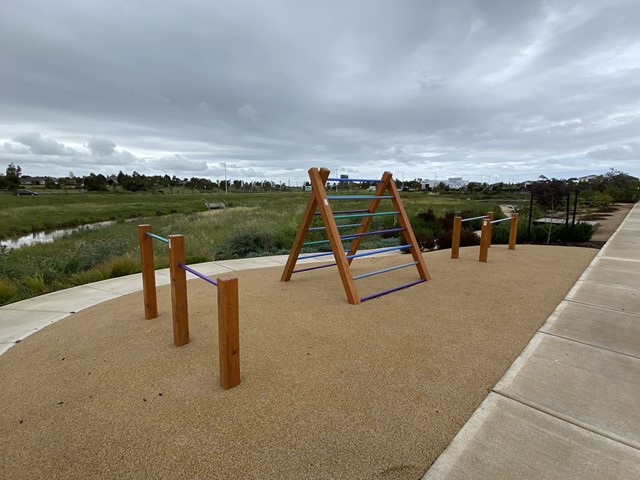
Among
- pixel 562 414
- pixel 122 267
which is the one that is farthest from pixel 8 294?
pixel 562 414

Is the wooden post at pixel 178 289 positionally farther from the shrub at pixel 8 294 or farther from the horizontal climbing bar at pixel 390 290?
the shrub at pixel 8 294

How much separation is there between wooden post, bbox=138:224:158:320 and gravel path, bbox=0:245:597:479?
7.5 inches

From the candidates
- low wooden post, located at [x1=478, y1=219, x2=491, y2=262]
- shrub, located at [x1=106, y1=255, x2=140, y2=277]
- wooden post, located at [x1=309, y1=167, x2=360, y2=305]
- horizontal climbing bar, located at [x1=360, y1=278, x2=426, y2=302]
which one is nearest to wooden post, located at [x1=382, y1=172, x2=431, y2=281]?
horizontal climbing bar, located at [x1=360, y1=278, x2=426, y2=302]

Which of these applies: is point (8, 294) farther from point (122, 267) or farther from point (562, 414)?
point (562, 414)

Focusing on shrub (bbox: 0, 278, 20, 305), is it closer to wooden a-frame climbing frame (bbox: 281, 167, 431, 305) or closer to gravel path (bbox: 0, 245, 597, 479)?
gravel path (bbox: 0, 245, 597, 479)

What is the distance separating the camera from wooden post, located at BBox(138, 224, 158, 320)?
366 cm

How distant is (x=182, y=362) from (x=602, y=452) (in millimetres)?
2877

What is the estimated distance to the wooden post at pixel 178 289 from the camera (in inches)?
121

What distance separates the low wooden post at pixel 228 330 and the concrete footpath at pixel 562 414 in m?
1.43

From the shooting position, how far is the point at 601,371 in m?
2.76

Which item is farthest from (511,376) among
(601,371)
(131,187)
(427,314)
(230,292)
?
(131,187)

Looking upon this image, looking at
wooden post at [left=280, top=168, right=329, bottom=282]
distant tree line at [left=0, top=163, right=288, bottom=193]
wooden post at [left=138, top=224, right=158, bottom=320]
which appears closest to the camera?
wooden post at [left=138, top=224, right=158, bottom=320]

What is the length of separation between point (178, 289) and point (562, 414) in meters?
2.99

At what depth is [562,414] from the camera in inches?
87.8
